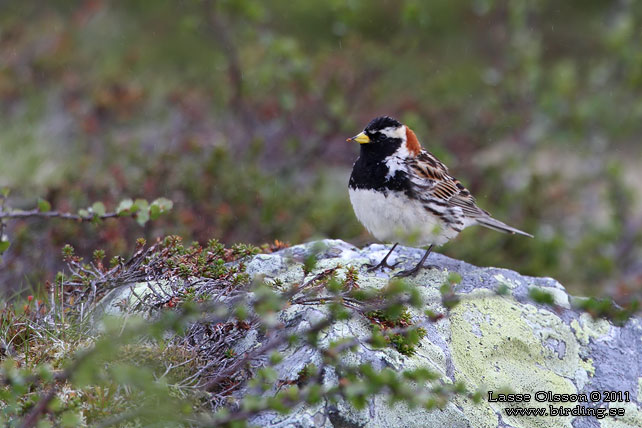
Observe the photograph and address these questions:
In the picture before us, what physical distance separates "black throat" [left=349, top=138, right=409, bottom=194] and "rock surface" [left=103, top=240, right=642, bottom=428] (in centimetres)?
46

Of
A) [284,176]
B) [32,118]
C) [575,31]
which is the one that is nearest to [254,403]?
[284,176]

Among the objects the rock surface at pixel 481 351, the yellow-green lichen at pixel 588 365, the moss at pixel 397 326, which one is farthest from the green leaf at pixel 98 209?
the yellow-green lichen at pixel 588 365

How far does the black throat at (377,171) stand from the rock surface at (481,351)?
0.46 m

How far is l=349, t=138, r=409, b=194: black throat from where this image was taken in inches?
196

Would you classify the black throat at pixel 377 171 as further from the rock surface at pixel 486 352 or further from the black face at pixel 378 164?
the rock surface at pixel 486 352

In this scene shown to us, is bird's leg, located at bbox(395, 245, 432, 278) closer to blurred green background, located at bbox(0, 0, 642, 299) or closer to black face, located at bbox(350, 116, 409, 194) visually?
black face, located at bbox(350, 116, 409, 194)

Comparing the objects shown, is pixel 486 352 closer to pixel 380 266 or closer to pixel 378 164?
pixel 380 266

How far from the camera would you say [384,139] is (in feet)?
17.1

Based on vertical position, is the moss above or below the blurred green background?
above

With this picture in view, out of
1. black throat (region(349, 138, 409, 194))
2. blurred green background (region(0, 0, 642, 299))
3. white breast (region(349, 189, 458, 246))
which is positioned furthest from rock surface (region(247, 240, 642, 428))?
blurred green background (region(0, 0, 642, 299))

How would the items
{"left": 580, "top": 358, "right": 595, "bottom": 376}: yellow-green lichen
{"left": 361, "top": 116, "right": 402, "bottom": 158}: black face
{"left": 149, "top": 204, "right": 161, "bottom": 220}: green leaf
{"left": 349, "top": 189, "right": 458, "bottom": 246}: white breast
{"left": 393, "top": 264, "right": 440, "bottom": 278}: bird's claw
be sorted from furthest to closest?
{"left": 361, "top": 116, "right": 402, "bottom": 158}: black face, {"left": 349, "top": 189, "right": 458, "bottom": 246}: white breast, {"left": 149, "top": 204, "right": 161, "bottom": 220}: green leaf, {"left": 393, "top": 264, "right": 440, "bottom": 278}: bird's claw, {"left": 580, "top": 358, "right": 595, "bottom": 376}: yellow-green lichen

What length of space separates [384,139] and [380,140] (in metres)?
0.03

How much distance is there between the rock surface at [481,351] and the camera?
3.55m

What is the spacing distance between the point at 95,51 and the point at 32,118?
124 inches
